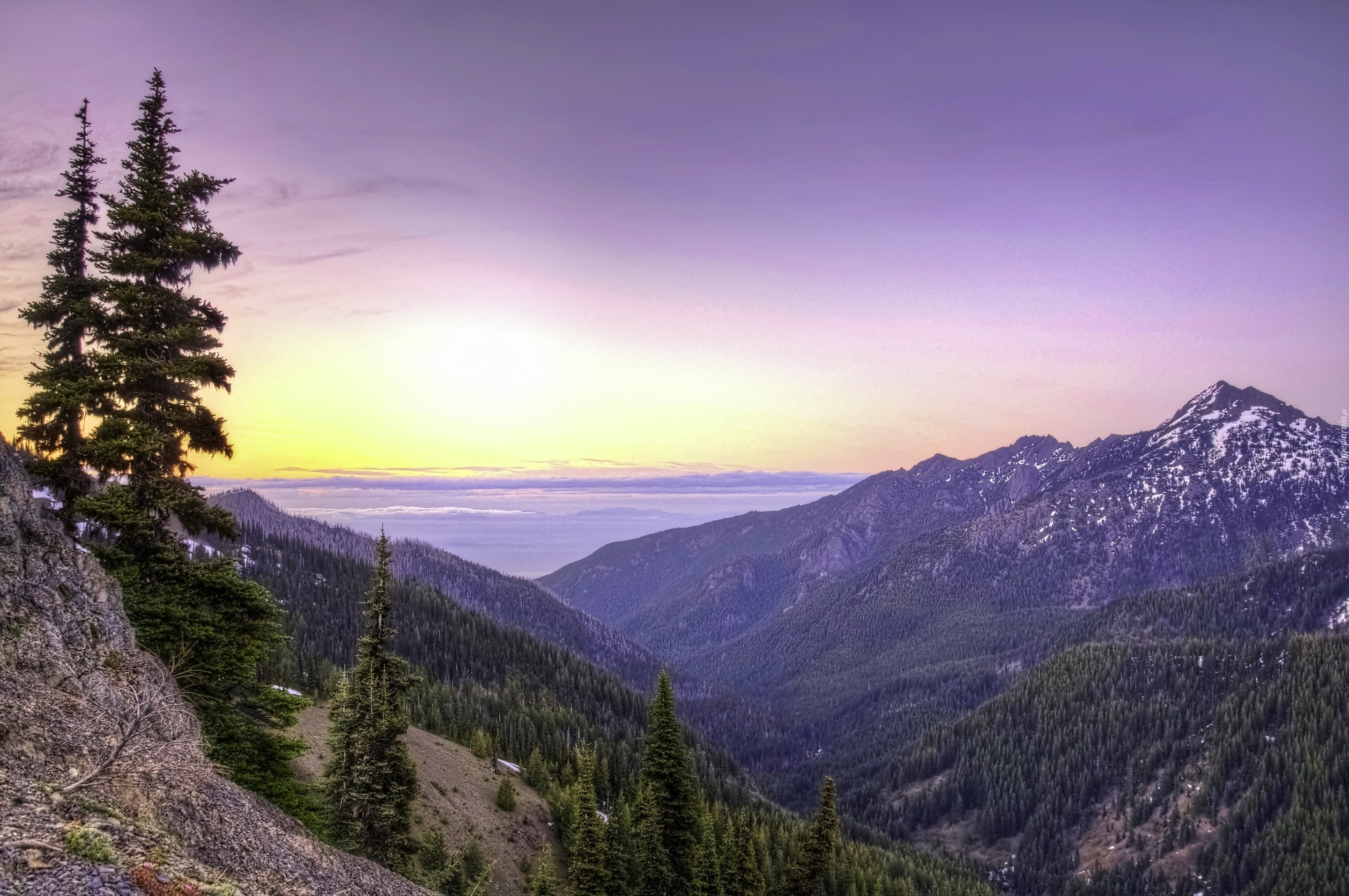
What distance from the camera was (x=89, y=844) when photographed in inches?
422

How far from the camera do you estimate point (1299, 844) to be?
6718 inches

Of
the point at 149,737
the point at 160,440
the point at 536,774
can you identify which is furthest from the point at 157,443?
the point at 536,774

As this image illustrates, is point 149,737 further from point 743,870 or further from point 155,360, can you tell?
point 743,870

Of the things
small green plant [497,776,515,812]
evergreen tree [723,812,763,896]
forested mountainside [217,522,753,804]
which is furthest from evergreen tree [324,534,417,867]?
forested mountainside [217,522,753,804]

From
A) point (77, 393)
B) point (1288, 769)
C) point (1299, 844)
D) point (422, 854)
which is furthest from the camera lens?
point (1288, 769)

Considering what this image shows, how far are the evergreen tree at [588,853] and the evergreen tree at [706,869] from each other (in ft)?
17.9

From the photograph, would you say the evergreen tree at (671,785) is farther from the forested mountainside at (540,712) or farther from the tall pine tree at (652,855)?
the forested mountainside at (540,712)

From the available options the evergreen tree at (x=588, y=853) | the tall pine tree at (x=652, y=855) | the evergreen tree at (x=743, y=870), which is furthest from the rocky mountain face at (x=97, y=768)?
the evergreen tree at (x=743, y=870)

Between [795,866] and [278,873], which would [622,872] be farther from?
[278,873]

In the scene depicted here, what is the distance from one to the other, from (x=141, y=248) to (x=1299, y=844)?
25080cm

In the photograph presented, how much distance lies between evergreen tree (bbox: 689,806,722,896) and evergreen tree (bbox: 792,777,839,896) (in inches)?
414

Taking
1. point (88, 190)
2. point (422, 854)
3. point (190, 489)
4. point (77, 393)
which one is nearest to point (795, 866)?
point (422, 854)

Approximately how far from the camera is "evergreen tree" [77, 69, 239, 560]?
19281mm

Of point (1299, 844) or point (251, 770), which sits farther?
point (1299, 844)
